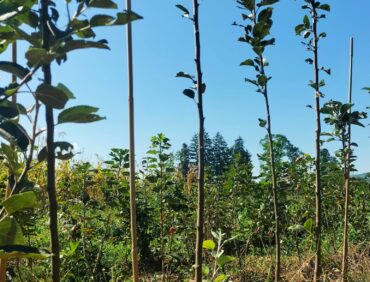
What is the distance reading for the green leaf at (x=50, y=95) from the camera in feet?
2.74

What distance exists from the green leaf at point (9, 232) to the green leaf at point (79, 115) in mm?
244

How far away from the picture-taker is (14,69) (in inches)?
36.8

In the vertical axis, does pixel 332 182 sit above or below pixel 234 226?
above

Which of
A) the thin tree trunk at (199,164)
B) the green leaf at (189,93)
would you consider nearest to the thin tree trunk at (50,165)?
the thin tree trunk at (199,164)

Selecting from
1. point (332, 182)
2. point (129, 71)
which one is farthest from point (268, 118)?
point (332, 182)

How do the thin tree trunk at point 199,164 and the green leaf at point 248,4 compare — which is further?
the green leaf at point 248,4

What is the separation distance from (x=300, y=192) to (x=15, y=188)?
18.6 ft

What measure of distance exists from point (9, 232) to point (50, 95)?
0.28 metres

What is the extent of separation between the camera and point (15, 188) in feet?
3.18

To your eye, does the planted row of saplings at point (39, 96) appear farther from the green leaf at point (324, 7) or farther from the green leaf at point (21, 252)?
the green leaf at point (324, 7)

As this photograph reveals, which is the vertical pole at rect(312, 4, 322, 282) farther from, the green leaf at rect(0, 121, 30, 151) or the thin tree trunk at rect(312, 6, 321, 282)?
the green leaf at rect(0, 121, 30, 151)

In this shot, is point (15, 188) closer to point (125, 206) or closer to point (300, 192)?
point (125, 206)

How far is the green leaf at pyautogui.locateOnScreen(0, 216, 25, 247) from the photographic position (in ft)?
2.73

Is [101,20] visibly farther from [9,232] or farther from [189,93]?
[189,93]
